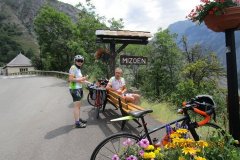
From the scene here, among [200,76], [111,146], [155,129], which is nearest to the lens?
[111,146]

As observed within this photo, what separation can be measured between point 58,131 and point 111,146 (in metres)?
4.15

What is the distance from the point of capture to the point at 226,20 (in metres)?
4.85

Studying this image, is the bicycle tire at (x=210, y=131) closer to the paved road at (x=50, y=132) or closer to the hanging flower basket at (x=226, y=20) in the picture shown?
the hanging flower basket at (x=226, y=20)

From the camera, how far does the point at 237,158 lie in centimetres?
354

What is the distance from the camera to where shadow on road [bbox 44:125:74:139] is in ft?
26.4

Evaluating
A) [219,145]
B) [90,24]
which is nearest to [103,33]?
[219,145]

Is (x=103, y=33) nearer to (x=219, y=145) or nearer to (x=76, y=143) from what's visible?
(x=76, y=143)

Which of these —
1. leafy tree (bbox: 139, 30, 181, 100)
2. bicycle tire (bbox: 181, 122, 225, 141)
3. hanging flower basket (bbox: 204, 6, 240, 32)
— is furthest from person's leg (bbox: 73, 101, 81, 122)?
leafy tree (bbox: 139, 30, 181, 100)

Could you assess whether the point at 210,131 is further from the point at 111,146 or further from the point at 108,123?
the point at 108,123

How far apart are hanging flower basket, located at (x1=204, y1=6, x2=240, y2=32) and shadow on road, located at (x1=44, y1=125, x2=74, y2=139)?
4714mm

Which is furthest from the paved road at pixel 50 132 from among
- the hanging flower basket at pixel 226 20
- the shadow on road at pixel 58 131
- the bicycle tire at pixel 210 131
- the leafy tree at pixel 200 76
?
the leafy tree at pixel 200 76

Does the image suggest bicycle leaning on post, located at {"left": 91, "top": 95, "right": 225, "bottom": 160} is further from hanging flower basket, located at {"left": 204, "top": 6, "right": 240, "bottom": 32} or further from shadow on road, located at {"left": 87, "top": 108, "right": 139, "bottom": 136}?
shadow on road, located at {"left": 87, "top": 108, "right": 139, "bottom": 136}

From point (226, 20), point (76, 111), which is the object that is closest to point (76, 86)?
point (76, 111)

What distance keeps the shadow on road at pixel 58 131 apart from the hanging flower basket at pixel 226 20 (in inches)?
186
